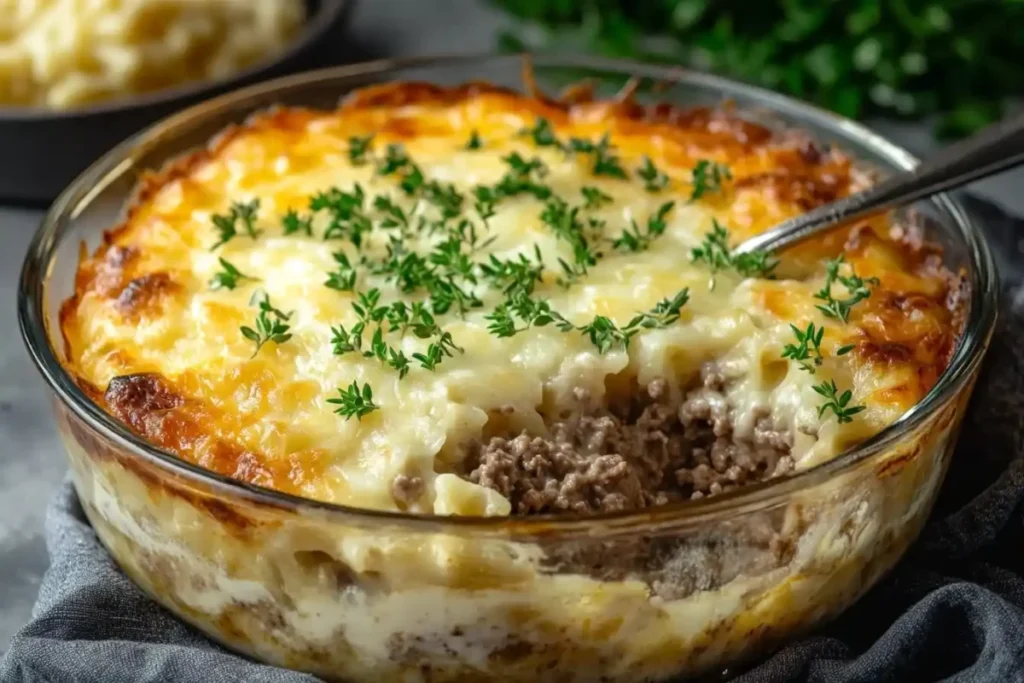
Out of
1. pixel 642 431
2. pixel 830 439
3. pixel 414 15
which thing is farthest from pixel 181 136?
pixel 414 15

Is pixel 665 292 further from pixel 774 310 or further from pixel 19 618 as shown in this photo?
pixel 19 618

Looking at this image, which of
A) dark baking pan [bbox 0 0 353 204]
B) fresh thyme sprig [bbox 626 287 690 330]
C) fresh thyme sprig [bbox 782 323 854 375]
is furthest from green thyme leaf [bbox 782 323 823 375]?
dark baking pan [bbox 0 0 353 204]

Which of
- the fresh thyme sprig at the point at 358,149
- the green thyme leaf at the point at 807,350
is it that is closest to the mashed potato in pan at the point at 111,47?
the fresh thyme sprig at the point at 358,149

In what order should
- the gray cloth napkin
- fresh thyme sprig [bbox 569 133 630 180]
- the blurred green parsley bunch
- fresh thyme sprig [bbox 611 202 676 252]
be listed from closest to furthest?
the gray cloth napkin → fresh thyme sprig [bbox 611 202 676 252] → fresh thyme sprig [bbox 569 133 630 180] → the blurred green parsley bunch

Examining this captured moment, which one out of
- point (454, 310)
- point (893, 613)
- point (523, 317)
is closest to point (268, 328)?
point (454, 310)

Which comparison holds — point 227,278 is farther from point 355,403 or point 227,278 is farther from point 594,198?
point 594,198

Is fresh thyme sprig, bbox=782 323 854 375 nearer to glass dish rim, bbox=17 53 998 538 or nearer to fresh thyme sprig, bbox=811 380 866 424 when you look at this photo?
fresh thyme sprig, bbox=811 380 866 424

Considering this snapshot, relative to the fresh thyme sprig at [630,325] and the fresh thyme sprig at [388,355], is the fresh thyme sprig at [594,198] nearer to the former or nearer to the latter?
the fresh thyme sprig at [630,325]
